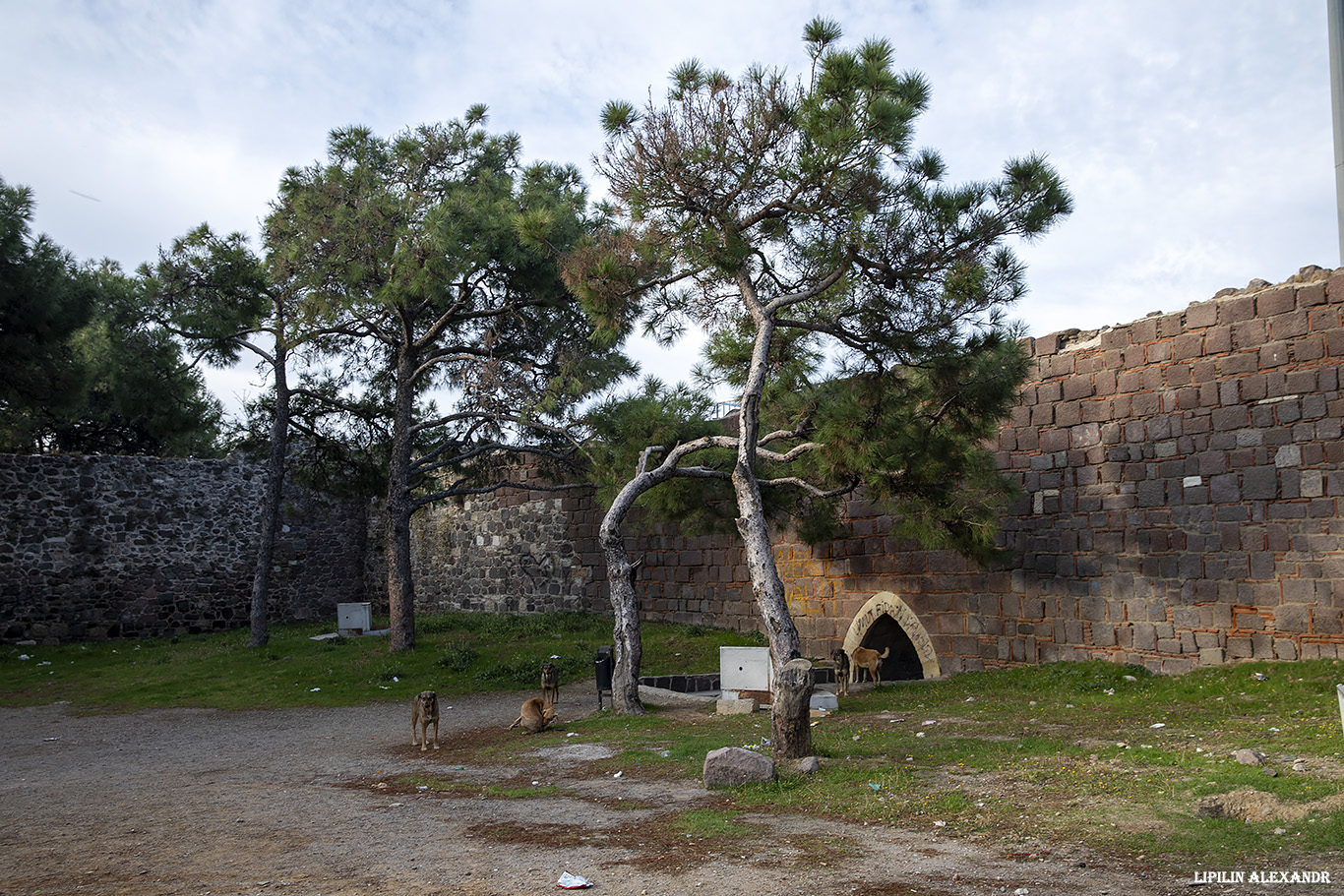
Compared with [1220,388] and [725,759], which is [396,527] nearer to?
[725,759]

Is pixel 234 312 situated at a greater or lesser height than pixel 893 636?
greater

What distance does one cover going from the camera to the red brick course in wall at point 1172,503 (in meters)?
7.77

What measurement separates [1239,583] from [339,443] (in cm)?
1264

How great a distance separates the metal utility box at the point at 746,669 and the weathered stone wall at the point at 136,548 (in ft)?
32.9

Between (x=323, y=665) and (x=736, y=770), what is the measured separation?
881cm

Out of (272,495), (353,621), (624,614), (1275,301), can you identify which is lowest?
(353,621)

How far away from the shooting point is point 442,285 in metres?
12.1

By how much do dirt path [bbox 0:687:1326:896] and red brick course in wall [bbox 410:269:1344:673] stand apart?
16.9ft

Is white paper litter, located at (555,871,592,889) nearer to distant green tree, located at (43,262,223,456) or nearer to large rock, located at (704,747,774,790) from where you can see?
large rock, located at (704,747,774,790)

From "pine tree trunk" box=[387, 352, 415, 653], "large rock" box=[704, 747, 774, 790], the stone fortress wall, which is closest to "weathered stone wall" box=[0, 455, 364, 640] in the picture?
the stone fortress wall

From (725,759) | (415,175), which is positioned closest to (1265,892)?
(725,759)

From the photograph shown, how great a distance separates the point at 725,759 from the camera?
566 centimetres

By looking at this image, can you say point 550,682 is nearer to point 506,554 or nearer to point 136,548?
point 506,554

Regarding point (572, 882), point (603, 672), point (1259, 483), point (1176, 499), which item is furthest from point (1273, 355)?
point (572, 882)
